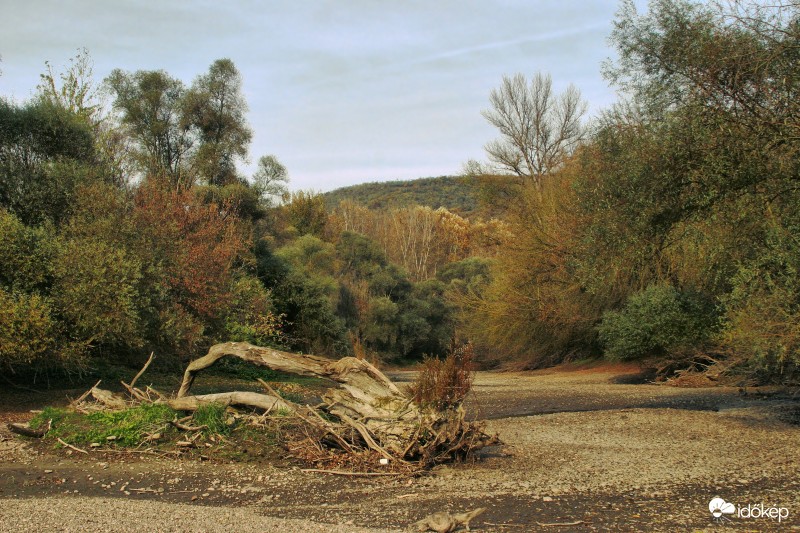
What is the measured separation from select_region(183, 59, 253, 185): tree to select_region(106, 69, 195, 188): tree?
66 centimetres

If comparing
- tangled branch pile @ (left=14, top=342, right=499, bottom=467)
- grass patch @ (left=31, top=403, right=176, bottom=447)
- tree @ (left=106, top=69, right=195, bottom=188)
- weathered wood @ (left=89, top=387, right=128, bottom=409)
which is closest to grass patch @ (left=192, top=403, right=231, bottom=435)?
tangled branch pile @ (left=14, top=342, right=499, bottom=467)

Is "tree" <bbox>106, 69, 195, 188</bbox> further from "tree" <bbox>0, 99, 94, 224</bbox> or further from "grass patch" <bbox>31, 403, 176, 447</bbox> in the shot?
"grass patch" <bbox>31, 403, 176, 447</bbox>

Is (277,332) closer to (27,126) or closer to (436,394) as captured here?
(27,126)

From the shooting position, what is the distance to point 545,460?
1075 centimetres

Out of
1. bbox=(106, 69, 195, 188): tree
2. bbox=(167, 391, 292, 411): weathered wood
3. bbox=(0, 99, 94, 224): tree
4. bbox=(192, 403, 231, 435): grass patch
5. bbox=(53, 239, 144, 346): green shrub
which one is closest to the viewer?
bbox=(192, 403, 231, 435): grass patch

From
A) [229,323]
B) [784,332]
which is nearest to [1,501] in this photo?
[784,332]

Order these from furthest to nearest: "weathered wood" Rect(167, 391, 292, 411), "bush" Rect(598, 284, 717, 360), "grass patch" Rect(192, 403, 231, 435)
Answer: "bush" Rect(598, 284, 717, 360) → "weathered wood" Rect(167, 391, 292, 411) → "grass patch" Rect(192, 403, 231, 435)

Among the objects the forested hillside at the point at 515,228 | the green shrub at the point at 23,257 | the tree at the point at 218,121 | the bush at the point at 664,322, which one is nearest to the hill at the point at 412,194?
the forested hillside at the point at 515,228

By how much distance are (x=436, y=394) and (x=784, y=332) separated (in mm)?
5830

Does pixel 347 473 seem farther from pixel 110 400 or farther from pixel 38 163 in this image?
pixel 38 163

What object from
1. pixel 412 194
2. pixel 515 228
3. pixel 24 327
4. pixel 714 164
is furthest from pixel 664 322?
pixel 412 194
